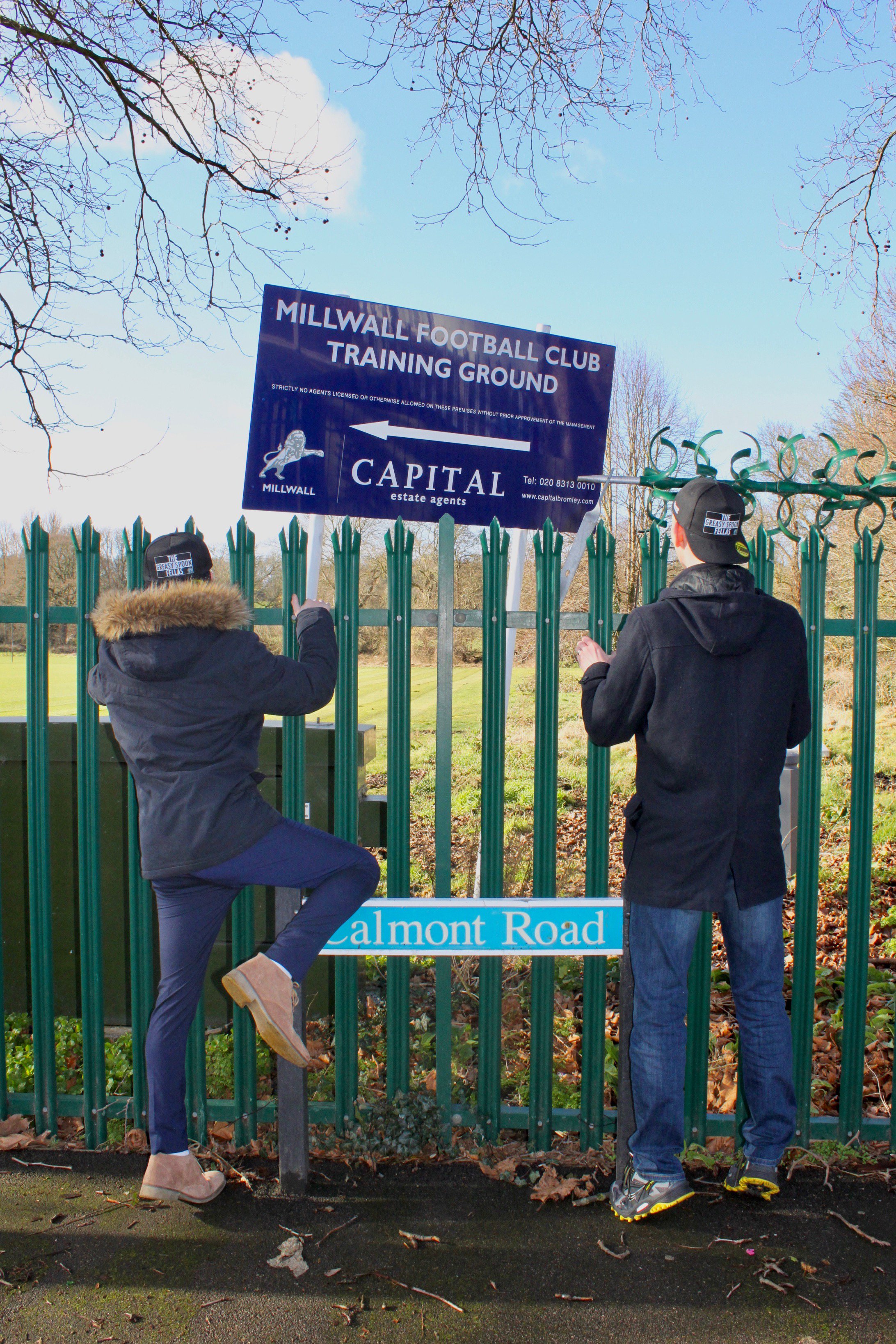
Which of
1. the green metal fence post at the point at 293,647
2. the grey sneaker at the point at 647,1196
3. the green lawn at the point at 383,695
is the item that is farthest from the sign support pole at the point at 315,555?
the green lawn at the point at 383,695

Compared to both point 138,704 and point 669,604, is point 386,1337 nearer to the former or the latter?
point 138,704

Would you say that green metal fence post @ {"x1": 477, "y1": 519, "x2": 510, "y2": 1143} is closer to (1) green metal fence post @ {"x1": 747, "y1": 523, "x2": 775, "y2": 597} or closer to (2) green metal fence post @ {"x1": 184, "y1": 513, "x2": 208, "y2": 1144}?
(1) green metal fence post @ {"x1": 747, "y1": 523, "x2": 775, "y2": 597}

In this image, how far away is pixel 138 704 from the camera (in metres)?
2.70

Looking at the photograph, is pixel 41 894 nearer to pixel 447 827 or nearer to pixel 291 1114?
pixel 291 1114

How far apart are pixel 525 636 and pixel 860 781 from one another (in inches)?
364

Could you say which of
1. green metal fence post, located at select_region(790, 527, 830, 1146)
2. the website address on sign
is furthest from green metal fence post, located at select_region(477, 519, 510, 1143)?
the website address on sign

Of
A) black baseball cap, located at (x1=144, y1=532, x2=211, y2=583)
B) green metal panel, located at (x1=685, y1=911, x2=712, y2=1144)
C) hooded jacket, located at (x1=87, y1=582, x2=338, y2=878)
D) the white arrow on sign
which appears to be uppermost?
the white arrow on sign

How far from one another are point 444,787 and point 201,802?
0.95 metres

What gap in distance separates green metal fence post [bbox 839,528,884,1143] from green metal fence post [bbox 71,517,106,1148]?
2775 mm

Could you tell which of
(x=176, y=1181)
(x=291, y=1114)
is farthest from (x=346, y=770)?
(x=176, y=1181)

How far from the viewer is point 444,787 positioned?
331 centimetres

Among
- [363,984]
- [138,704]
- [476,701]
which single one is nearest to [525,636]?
[476,701]

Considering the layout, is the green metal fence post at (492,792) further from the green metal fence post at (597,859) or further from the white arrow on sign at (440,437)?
the white arrow on sign at (440,437)

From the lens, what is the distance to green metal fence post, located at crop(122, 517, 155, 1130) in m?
3.29
